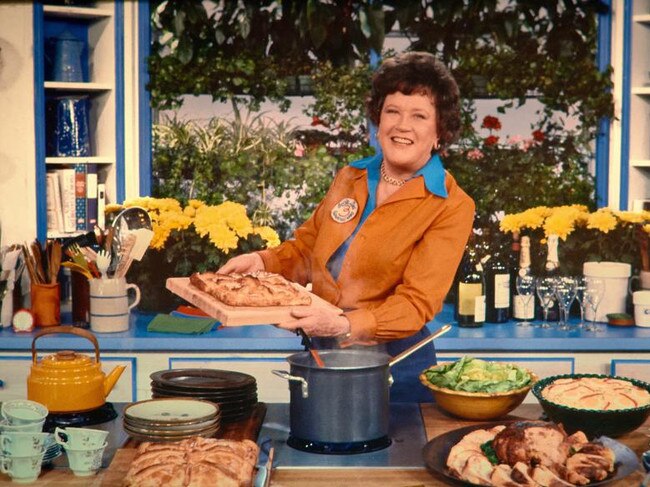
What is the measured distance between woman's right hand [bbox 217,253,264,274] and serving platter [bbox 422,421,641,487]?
1.01m

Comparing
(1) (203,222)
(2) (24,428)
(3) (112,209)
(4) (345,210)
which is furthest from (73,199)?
(2) (24,428)

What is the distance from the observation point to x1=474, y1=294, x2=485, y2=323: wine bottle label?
361cm

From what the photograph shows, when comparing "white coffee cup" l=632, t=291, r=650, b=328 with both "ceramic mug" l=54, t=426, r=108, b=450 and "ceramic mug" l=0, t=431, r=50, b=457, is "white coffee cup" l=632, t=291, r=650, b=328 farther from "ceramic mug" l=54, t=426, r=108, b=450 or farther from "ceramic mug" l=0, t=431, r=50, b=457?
"ceramic mug" l=0, t=431, r=50, b=457

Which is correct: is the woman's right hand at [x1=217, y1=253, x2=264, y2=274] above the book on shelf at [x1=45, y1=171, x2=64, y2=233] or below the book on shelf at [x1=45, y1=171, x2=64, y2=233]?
below

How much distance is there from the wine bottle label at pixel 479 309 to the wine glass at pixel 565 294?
0.90 ft

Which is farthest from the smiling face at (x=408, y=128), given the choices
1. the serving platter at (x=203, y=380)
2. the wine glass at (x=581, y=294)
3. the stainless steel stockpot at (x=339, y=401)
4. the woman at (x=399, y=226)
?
the wine glass at (x=581, y=294)

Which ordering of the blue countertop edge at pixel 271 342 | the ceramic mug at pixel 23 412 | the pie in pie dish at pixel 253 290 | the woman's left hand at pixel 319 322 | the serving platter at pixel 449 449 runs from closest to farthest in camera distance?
the serving platter at pixel 449 449
the ceramic mug at pixel 23 412
the woman's left hand at pixel 319 322
the pie in pie dish at pixel 253 290
the blue countertop edge at pixel 271 342

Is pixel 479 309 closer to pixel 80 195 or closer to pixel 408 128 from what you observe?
pixel 408 128

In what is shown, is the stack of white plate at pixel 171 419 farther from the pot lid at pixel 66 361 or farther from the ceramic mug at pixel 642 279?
the ceramic mug at pixel 642 279

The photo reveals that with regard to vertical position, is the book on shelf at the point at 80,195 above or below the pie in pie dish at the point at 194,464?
above

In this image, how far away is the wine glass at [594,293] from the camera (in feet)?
12.0

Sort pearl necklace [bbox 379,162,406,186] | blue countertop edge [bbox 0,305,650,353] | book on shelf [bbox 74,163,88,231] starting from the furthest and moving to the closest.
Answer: book on shelf [bbox 74,163,88,231] < blue countertop edge [bbox 0,305,650,353] < pearl necklace [bbox 379,162,406,186]

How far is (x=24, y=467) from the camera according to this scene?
1759 millimetres

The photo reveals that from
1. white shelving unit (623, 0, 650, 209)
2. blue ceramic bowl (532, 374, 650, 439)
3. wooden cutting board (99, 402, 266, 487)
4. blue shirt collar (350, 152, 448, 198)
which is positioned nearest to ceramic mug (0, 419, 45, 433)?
wooden cutting board (99, 402, 266, 487)
